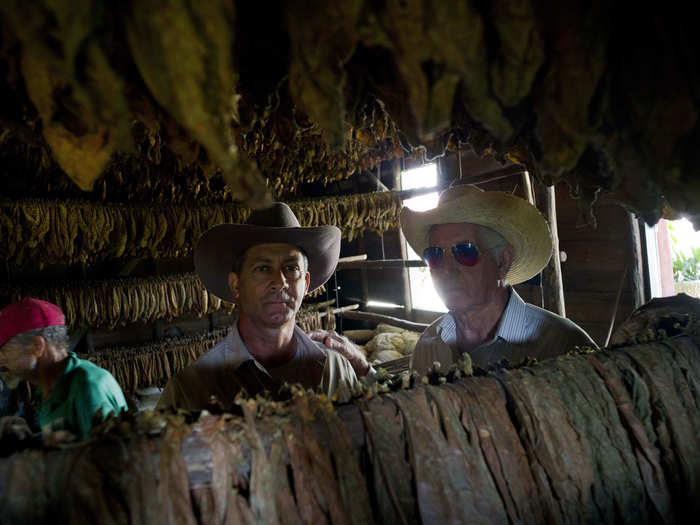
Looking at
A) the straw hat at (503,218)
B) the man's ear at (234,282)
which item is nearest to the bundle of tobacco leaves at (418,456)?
the straw hat at (503,218)

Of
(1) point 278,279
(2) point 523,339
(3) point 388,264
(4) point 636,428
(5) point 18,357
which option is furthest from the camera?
(3) point 388,264

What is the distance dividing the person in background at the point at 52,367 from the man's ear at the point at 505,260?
2.52m

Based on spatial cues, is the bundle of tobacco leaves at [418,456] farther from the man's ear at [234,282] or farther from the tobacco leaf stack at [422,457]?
the man's ear at [234,282]

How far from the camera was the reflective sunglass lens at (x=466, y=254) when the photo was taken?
2285mm

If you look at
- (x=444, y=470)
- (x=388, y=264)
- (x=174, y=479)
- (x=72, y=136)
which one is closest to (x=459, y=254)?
(x=444, y=470)

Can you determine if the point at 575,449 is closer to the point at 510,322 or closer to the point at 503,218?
the point at 510,322

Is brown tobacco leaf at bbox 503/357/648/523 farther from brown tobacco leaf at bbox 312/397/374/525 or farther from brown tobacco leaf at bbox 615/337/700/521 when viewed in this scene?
brown tobacco leaf at bbox 312/397/374/525

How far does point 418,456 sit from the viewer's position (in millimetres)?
858

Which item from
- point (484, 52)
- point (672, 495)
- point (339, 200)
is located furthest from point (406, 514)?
point (339, 200)

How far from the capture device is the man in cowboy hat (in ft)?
7.23

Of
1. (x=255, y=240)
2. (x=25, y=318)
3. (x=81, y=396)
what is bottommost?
(x=81, y=396)

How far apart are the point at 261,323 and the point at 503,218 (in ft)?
5.06

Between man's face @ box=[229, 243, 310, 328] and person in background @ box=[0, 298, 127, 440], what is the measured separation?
3.49ft

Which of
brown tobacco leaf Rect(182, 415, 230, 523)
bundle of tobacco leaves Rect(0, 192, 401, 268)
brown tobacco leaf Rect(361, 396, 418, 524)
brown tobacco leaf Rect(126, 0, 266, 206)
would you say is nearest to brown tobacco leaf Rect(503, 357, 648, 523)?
brown tobacco leaf Rect(361, 396, 418, 524)
